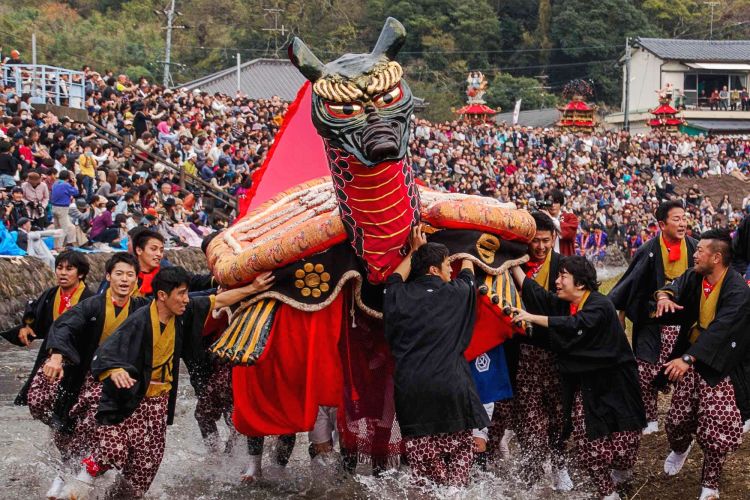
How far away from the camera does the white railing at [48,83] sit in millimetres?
19422

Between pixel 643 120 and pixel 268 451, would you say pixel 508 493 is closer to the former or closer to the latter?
pixel 268 451

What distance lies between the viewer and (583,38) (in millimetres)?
51969

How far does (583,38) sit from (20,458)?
47781 mm

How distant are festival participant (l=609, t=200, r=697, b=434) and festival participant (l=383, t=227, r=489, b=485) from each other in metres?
1.87

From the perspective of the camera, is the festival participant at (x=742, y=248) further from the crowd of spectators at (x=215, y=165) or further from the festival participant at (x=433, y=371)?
the festival participant at (x=433, y=371)

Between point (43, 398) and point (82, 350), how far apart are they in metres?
0.40

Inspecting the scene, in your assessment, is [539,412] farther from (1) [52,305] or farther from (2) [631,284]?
(1) [52,305]

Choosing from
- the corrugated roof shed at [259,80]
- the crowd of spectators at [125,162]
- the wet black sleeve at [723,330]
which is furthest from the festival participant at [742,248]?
the corrugated roof shed at [259,80]

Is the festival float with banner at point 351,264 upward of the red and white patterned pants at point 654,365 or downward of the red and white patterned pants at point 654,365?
upward

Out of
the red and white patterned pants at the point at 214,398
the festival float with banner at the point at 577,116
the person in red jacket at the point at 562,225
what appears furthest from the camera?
the festival float with banner at the point at 577,116

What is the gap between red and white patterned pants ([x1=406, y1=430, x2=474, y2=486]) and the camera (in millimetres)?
5555

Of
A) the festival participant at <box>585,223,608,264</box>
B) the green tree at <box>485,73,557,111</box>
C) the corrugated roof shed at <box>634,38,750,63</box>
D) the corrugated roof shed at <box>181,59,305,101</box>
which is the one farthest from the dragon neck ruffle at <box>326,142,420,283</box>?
the green tree at <box>485,73,557,111</box>

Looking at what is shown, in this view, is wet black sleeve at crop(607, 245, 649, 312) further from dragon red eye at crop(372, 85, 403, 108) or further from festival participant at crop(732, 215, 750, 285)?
dragon red eye at crop(372, 85, 403, 108)

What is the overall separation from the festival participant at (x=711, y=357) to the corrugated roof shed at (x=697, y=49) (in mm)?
43906
